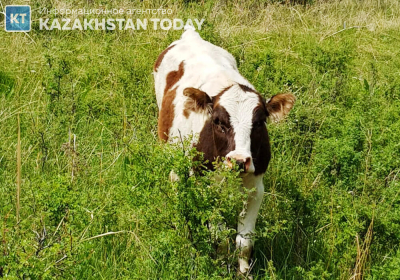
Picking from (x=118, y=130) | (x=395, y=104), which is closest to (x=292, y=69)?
(x=395, y=104)

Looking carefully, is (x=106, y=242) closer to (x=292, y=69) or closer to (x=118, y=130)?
(x=118, y=130)

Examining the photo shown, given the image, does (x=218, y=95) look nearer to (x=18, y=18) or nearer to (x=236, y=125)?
(x=236, y=125)

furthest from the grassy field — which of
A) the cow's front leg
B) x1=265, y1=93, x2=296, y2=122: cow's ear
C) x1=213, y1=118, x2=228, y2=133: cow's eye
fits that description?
x1=265, y1=93, x2=296, y2=122: cow's ear

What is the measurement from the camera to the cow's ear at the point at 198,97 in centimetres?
424

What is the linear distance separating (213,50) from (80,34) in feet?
11.6

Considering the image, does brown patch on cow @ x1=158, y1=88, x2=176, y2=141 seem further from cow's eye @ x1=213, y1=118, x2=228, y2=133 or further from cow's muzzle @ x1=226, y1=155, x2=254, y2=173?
cow's muzzle @ x1=226, y1=155, x2=254, y2=173

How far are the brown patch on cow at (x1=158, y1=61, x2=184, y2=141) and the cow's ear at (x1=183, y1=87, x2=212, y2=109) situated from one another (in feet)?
2.41

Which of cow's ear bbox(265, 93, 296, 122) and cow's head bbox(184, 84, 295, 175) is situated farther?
cow's ear bbox(265, 93, 296, 122)

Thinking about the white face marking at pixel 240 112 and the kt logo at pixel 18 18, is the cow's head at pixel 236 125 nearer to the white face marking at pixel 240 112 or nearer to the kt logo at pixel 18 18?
the white face marking at pixel 240 112

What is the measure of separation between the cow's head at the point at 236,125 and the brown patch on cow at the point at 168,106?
80 centimetres

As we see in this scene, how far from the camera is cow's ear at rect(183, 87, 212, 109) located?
4.24 metres

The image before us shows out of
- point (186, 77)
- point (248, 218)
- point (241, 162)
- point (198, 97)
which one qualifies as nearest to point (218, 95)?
point (198, 97)

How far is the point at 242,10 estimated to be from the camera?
33.1 feet

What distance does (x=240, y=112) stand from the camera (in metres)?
4.04
